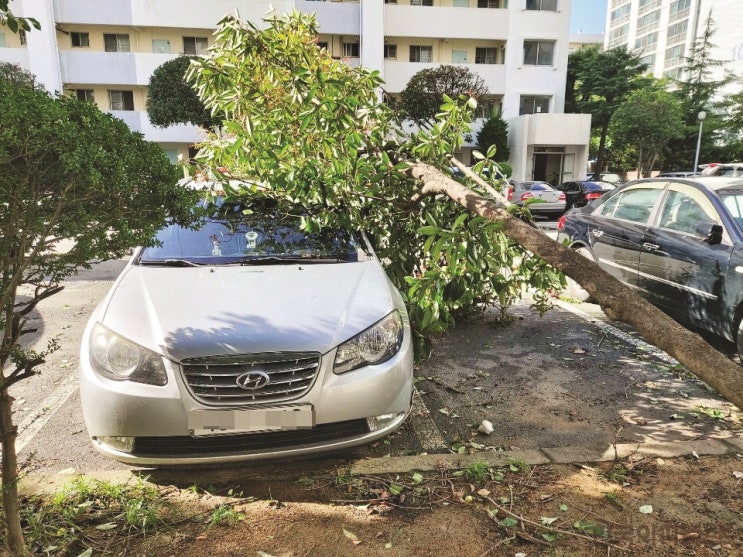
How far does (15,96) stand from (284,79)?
282cm

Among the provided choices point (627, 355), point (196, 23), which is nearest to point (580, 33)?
point (196, 23)

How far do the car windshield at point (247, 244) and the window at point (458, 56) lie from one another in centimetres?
2712

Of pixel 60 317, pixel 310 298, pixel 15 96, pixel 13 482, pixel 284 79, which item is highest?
pixel 284 79

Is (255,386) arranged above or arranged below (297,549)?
above

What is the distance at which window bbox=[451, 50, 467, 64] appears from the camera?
28.4 metres

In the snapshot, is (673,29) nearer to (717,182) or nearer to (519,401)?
(717,182)

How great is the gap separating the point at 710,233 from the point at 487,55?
27.1 meters

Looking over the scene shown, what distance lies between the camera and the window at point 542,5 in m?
27.6

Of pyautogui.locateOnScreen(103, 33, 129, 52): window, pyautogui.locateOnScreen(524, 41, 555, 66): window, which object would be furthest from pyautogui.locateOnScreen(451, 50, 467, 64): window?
pyautogui.locateOnScreen(103, 33, 129, 52): window

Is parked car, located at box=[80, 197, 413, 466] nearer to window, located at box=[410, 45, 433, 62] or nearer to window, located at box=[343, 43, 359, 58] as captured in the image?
window, located at box=[343, 43, 359, 58]

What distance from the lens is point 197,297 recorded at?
121 inches

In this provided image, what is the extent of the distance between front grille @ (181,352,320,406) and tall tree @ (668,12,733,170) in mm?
38302

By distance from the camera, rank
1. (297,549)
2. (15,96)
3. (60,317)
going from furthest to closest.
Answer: (60,317)
(297,549)
(15,96)

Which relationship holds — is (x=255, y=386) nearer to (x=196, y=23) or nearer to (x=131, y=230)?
(x=131, y=230)
